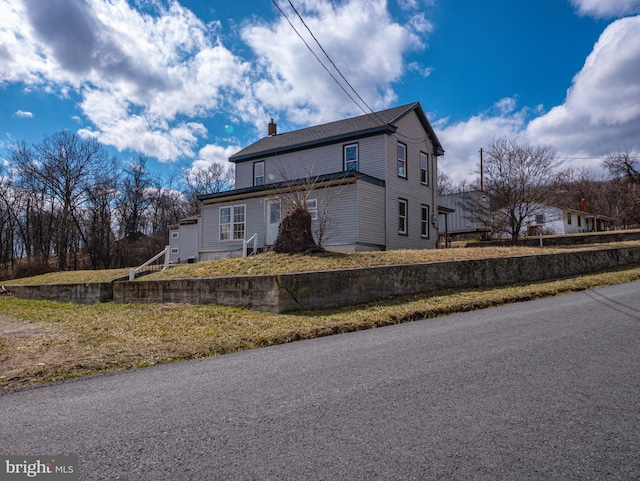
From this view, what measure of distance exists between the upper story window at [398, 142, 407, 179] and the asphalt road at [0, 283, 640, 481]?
49.3 ft

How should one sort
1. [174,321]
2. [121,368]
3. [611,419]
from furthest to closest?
[174,321] < [121,368] < [611,419]

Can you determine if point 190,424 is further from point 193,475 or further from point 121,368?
point 121,368

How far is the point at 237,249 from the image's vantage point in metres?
19.6

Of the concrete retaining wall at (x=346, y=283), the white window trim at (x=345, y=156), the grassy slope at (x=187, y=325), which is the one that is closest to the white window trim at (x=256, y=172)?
the white window trim at (x=345, y=156)

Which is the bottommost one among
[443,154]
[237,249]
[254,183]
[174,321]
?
[174,321]

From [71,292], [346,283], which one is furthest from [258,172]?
[346,283]

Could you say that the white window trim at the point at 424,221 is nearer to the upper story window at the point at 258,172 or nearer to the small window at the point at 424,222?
the small window at the point at 424,222

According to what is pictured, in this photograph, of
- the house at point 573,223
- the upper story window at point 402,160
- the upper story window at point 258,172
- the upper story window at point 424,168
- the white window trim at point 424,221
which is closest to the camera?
the upper story window at point 402,160

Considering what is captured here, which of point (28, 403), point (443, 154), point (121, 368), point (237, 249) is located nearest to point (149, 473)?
point (28, 403)

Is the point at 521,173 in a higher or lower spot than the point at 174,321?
higher

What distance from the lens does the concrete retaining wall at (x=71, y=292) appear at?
1459 centimetres

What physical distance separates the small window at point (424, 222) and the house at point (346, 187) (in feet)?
0.17

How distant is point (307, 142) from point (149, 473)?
1929 centimetres

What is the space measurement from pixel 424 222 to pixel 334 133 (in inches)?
260
